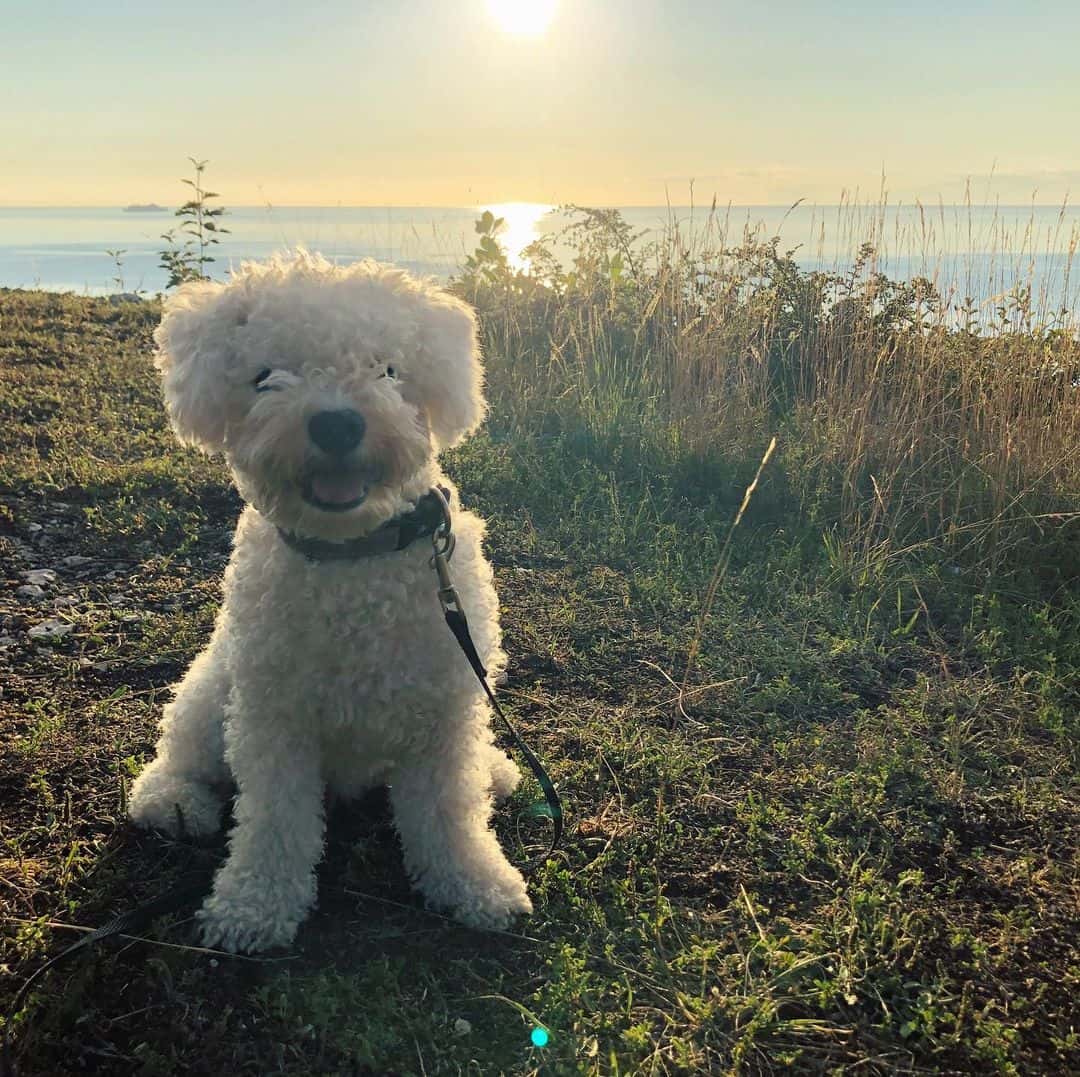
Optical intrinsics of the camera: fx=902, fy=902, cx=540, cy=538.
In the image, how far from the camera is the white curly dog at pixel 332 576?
2.41m

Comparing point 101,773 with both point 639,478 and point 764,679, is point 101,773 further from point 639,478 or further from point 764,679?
point 639,478

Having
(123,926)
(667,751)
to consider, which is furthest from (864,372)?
(123,926)

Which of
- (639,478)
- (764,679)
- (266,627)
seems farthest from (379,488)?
(639,478)

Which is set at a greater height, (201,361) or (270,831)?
(201,361)

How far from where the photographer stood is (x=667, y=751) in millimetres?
3543

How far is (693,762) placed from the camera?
137 inches

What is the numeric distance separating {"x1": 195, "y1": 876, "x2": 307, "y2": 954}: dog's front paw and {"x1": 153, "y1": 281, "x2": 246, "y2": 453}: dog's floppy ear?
4.21 feet

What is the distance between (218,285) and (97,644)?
7.45 ft

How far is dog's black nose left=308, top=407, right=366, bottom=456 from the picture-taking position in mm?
2301

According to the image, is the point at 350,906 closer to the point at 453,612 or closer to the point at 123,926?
the point at 123,926

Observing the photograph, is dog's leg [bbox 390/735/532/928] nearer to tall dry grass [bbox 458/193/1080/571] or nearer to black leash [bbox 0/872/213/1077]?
black leash [bbox 0/872/213/1077]

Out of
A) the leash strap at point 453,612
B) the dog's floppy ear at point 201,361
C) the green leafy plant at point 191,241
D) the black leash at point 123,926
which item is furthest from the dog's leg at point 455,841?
the green leafy plant at point 191,241

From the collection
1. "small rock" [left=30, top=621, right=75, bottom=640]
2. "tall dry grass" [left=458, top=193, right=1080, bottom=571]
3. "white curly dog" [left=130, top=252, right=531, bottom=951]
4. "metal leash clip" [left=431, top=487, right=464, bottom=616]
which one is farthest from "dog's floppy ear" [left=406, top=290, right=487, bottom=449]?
"tall dry grass" [left=458, top=193, right=1080, bottom=571]

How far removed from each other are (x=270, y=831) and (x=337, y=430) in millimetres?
1214
